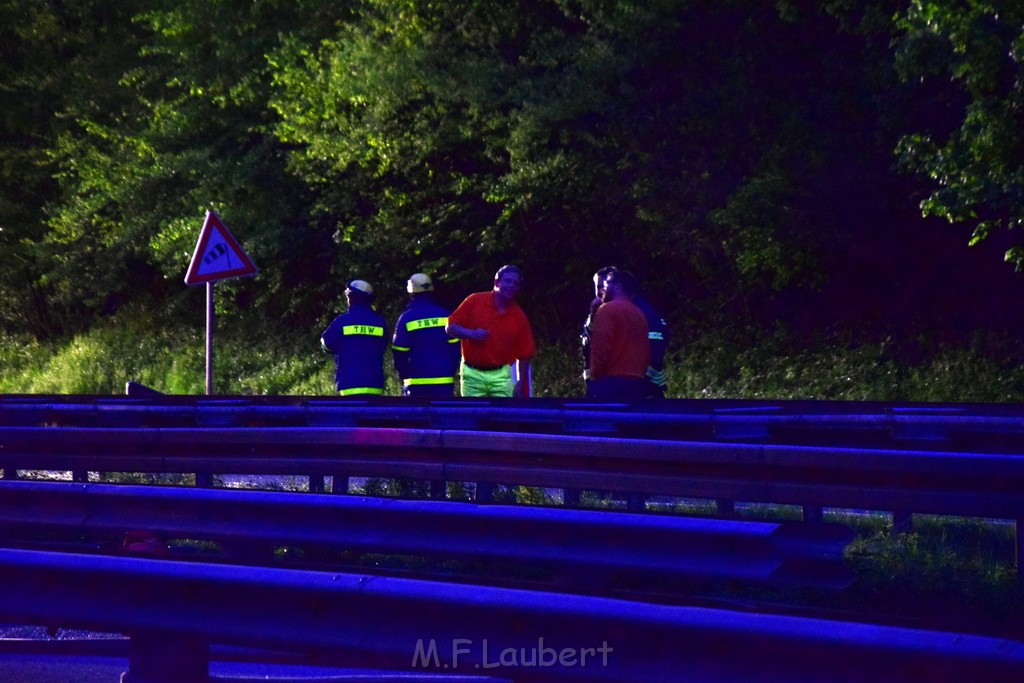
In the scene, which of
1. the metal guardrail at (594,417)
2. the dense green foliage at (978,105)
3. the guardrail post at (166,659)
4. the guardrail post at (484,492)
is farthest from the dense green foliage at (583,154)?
the guardrail post at (166,659)

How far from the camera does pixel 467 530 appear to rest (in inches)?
199

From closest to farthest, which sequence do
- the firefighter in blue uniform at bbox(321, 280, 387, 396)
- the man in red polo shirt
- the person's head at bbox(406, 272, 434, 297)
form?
the man in red polo shirt
the person's head at bbox(406, 272, 434, 297)
the firefighter in blue uniform at bbox(321, 280, 387, 396)

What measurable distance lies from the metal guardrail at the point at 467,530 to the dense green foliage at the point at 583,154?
1130 centimetres

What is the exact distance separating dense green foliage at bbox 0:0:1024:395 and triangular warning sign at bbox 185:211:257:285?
268 inches

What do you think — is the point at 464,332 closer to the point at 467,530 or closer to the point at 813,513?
the point at 813,513

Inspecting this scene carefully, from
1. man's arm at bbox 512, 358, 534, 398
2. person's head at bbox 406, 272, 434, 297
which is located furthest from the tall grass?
person's head at bbox 406, 272, 434, 297

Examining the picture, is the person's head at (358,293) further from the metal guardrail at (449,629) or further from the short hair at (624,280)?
the metal guardrail at (449,629)

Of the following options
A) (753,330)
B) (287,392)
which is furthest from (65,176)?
(753,330)

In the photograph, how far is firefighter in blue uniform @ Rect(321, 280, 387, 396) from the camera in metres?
12.6

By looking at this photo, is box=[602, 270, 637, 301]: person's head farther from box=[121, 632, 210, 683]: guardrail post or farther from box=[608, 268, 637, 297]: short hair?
box=[121, 632, 210, 683]: guardrail post

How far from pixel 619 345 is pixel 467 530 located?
6109 mm

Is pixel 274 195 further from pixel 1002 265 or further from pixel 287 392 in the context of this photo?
pixel 1002 265

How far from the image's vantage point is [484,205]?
23.9 m

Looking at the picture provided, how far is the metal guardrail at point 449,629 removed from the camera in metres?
3.43
